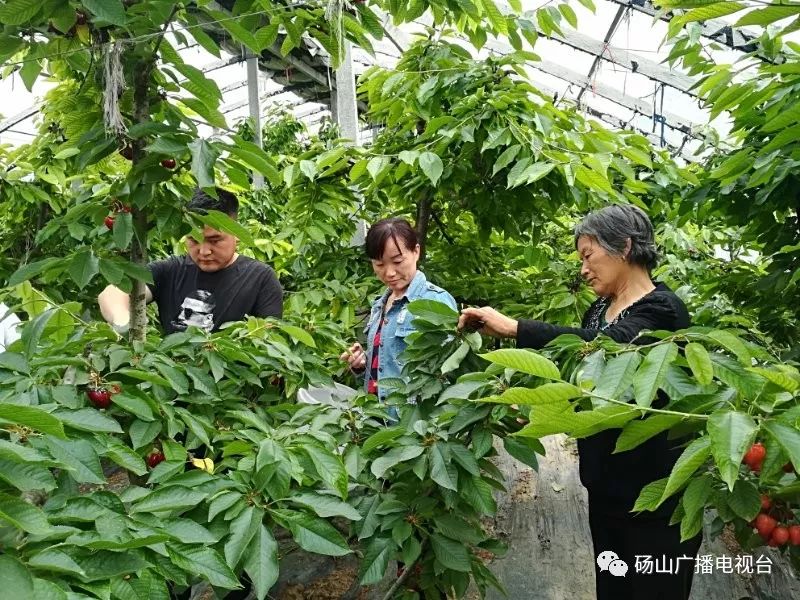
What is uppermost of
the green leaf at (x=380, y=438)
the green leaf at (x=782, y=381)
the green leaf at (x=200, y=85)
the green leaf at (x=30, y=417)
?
the green leaf at (x=200, y=85)

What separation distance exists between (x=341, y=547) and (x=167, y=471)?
31 centimetres

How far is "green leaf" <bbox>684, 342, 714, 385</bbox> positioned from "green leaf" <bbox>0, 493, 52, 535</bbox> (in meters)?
0.77

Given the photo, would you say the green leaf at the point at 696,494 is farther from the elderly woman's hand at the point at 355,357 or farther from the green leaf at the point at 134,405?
the elderly woman's hand at the point at 355,357

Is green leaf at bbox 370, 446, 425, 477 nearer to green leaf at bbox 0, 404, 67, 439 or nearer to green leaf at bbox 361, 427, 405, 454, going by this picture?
green leaf at bbox 361, 427, 405, 454

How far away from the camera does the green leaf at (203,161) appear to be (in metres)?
1.18

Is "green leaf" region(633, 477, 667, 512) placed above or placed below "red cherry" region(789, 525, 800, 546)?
above

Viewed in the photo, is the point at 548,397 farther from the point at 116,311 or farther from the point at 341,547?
the point at 116,311

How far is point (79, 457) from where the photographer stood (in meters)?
0.86

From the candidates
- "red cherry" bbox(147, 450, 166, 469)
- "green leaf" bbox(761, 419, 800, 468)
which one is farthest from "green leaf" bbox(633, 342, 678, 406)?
"red cherry" bbox(147, 450, 166, 469)

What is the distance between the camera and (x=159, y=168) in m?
1.31

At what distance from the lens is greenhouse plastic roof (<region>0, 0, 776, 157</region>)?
699 cm

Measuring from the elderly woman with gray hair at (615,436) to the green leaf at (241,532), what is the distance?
65 cm

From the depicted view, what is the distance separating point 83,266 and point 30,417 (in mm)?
714

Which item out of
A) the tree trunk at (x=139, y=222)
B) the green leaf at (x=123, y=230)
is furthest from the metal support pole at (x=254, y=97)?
the green leaf at (x=123, y=230)
